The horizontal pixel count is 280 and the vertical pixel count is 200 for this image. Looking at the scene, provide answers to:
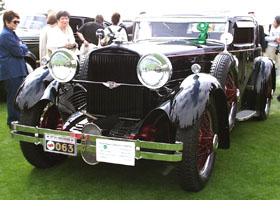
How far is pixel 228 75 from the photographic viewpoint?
3.75m

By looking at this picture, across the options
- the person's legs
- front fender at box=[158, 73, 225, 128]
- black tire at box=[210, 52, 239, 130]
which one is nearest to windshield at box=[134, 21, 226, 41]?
black tire at box=[210, 52, 239, 130]

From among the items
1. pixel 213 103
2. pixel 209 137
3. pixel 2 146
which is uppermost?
pixel 213 103

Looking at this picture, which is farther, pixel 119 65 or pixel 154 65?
pixel 119 65

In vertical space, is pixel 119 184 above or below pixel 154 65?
below

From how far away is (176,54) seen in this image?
3389mm

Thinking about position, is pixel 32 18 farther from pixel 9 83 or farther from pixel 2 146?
pixel 2 146

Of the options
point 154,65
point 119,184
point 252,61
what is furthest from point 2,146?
point 252,61

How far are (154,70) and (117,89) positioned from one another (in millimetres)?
467

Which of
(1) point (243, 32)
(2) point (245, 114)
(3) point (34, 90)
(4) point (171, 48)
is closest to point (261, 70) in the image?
(1) point (243, 32)

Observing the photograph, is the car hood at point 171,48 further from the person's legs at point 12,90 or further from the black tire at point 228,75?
the person's legs at point 12,90

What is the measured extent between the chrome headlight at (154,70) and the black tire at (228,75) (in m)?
0.87

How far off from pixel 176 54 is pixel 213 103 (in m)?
0.64

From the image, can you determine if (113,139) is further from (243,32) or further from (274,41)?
(274,41)

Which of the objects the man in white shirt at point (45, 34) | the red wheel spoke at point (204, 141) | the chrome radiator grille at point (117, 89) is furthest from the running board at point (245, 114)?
the man in white shirt at point (45, 34)
